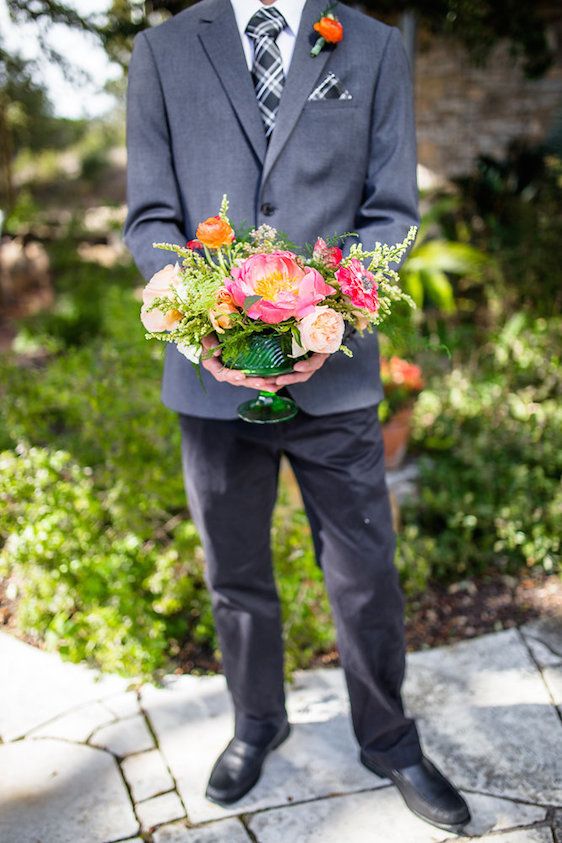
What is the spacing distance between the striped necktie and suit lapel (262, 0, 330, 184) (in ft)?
0.14

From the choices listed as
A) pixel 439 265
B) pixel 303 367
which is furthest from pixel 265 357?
pixel 439 265

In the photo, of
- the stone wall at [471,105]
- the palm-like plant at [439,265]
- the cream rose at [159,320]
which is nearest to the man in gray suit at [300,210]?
the cream rose at [159,320]

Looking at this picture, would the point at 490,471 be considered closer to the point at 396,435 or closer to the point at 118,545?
the point at 396,435

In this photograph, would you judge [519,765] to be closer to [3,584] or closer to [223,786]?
[223,786]

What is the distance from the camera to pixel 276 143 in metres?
1.90

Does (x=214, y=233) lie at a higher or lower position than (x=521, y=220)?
higher

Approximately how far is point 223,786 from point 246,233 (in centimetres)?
149

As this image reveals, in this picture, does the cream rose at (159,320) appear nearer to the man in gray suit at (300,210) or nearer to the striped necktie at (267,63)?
the man in gray suit at (300,210)

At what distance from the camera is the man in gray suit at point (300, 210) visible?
6.33ft

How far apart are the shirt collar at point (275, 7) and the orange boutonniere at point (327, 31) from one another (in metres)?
0.06

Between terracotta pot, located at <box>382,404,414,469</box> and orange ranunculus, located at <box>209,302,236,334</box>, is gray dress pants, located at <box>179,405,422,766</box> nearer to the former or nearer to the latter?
orange ranunculus, located at <box>209,302,236,334</box>

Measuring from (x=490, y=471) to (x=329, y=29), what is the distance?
7.16 feet

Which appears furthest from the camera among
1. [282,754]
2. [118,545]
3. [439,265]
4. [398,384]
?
[439,265]

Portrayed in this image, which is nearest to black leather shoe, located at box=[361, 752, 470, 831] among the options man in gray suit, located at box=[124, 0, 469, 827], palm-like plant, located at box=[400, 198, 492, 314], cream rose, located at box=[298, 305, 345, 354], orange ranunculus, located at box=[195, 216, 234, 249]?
man in gray suit, located at box=[124, 0, 469, 827]
